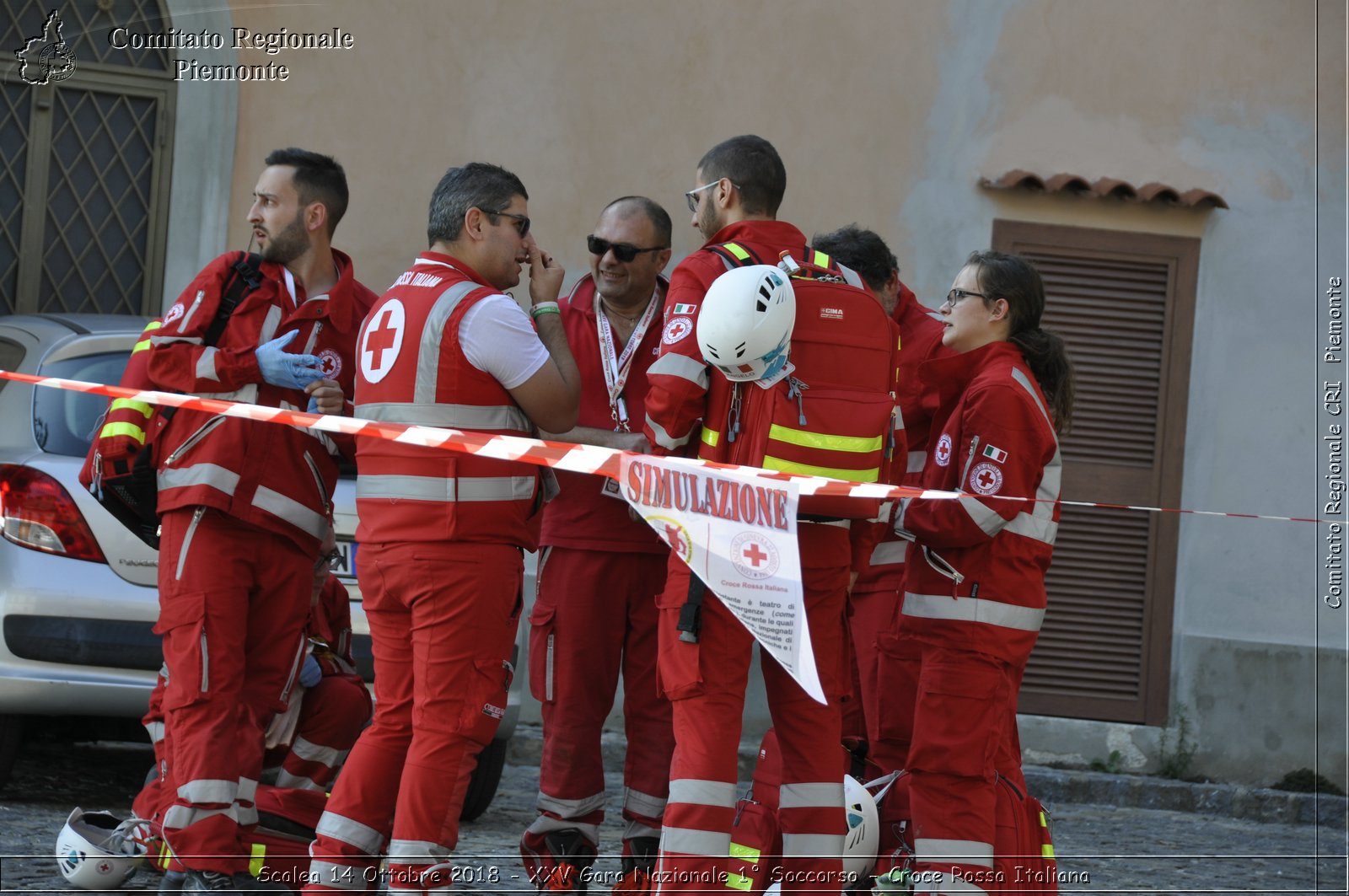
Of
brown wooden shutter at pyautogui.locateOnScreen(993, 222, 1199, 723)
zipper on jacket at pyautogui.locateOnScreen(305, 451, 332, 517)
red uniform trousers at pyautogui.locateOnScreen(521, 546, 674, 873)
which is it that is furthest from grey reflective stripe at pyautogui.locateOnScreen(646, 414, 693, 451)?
brown wooden shutter at pyautogui.locateOnScreen(993, 222, 1199, 723)

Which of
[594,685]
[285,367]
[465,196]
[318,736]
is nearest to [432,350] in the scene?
[465,196]

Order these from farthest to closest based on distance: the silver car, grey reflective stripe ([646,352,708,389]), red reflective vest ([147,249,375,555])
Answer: the silver car
red reflective vest ([147,249,375,555])
grey reflective stripe ([646,352,708,389])

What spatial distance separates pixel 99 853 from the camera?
174 inches

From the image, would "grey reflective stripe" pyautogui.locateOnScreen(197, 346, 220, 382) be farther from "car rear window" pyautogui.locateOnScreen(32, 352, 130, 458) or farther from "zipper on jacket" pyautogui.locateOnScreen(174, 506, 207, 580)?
"car rear window" pyautogui.locateOnScreen(32, 352, 130, 458)

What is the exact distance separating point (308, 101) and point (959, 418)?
5.19 meters

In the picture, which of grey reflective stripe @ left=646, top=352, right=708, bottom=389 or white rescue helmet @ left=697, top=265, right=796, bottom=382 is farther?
grey reflective stripe @ left=646, top=352, right=708, bottom=389

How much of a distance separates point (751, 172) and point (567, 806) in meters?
2.06

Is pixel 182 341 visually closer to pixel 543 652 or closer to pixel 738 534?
pixel 543 652

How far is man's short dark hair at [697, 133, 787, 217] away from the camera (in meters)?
4.45

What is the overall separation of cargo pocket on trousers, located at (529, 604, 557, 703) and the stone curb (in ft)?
10.7

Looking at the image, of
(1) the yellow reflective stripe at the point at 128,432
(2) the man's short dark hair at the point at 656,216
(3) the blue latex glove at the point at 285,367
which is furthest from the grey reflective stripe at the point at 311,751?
(2) the man's short dark hair at the point at 656,216

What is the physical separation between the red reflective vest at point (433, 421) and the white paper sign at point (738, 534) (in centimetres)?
39

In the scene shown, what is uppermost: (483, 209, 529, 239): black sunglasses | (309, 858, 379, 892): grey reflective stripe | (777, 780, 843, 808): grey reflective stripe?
(483, 209, 529, 239): black sunglasses

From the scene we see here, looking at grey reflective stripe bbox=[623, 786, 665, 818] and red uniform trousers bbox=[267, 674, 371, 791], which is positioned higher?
red uniform trousers bbox=[267, 674, 371, 791]
